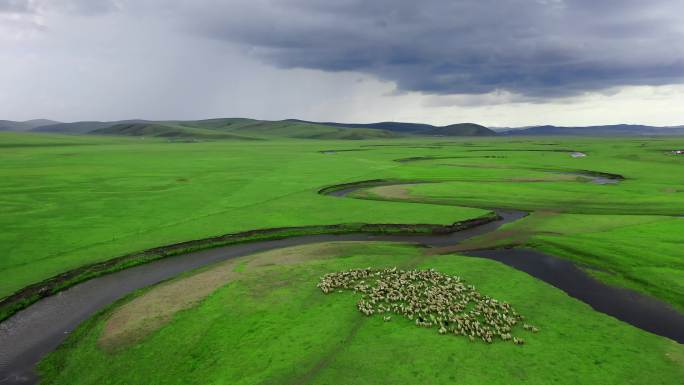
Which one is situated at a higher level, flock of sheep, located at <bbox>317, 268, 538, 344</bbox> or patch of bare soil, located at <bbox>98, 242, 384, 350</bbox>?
flock of sheep, located at <bbox>317, 268, 538, 344</bbox>

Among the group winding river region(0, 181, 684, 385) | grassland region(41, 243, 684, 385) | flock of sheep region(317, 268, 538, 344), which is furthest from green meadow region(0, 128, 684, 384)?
winding river region(0, 181, 684, 385)

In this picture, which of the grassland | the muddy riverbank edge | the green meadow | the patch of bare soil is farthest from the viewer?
the muddy riverbank edge

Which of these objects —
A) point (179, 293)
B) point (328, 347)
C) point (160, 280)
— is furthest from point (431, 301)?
point (160, 280)

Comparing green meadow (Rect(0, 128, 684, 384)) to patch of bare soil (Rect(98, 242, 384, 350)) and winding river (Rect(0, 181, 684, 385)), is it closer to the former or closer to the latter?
patch of bare soil (Rect(98, 242, 384, 350))

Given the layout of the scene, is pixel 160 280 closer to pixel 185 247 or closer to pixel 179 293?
pixel 179 293

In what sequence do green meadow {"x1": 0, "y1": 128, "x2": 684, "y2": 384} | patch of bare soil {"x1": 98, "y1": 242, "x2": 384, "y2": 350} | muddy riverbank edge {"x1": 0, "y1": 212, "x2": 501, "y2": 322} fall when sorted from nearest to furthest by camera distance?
green meadow {"x1": 0, "y1": 128, "x2": 684, "y2": 384} → patch of bare soil {"x1": 98, "y1": 242, "x2": 384, "y2": 350} → muddy riverbank edge {"x1": 0, "y1": 212, "x2": 501, "y2": 322}

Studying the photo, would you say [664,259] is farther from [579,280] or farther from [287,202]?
[287,202]
